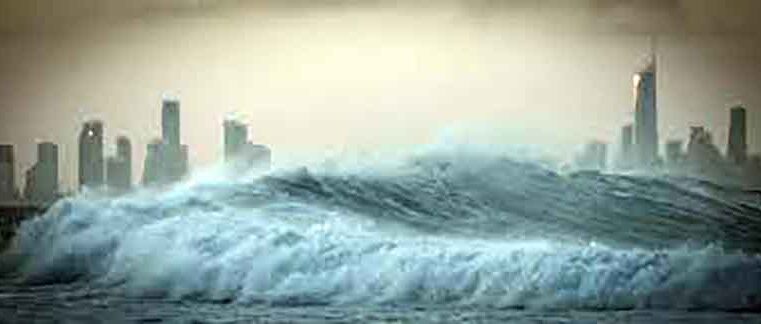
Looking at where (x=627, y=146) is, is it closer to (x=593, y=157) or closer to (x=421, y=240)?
(x=593, y=157)

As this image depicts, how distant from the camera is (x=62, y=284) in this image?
5.48m

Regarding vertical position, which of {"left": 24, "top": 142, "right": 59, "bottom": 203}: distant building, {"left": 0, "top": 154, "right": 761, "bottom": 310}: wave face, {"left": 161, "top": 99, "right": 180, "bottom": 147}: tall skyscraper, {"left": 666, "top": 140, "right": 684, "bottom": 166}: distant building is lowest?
{"left": 0, "top": 154, "right": 761, "bottom": 310}: wave face

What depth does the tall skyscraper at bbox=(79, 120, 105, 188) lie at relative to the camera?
548 cm

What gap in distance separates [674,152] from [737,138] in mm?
228

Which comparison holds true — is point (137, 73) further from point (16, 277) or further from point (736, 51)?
point (736, 51)

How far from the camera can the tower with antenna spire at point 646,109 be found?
5.34m

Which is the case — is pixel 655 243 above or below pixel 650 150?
below

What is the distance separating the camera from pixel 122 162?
217 inches

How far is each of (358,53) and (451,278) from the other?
90 centimetres

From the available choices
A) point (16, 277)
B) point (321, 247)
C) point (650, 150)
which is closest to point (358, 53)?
point (321, 247)

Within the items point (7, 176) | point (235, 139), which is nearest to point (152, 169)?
point (235, 139)

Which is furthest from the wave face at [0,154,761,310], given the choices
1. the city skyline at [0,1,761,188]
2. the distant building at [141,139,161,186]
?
the city skyline at [0,1,761,188]

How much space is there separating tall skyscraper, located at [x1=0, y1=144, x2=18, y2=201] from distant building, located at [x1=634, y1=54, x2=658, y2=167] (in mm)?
2303

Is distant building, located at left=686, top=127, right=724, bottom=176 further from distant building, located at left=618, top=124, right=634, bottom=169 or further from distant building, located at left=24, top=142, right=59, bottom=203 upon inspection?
distant building, located at left=24, top=142, right=59, bottom=203
